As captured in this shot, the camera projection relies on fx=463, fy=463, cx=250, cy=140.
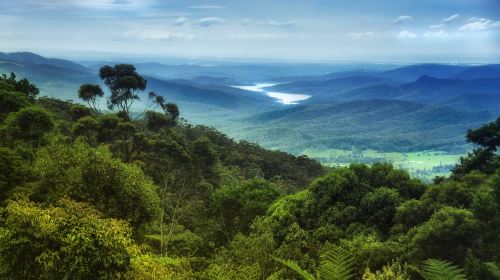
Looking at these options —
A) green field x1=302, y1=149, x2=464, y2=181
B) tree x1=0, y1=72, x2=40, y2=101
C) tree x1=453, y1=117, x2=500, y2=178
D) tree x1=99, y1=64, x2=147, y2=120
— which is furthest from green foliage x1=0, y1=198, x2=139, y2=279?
green field x1=302, y1=149, x2=464, y2=181

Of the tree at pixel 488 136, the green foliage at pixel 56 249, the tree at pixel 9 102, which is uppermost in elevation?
the tree at pixel 9 102

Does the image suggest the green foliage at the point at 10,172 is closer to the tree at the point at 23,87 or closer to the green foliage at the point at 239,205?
the green foliage at the point at 239,205

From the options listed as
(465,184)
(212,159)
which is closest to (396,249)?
(465,184)

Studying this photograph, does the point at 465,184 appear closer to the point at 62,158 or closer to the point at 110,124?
the point at 62,158

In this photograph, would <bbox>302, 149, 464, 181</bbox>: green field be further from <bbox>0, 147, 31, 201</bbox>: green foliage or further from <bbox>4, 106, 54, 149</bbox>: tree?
<bbox>0, 147, 31, 201</bbox>: green foliage

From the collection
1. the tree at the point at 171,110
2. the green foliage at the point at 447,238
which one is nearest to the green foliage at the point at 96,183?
the green foliage at the point at 447,238

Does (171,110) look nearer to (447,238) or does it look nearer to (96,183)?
(96,183)
